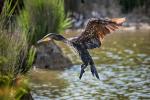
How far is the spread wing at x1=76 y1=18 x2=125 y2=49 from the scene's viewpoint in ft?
27.6

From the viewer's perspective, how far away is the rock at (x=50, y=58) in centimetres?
1384

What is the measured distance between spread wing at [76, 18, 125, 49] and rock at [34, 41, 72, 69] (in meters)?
5.07

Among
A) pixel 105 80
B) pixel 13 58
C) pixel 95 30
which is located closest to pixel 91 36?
pixel 95 30

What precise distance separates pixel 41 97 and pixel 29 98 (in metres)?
1.33

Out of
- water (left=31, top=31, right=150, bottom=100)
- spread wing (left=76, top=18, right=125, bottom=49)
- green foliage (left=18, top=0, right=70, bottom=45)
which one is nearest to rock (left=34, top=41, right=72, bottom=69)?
water (left=31, top=31, right=150, bottom=100)

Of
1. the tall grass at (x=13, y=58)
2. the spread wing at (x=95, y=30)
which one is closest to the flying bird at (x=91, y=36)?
the spread wing at (x=95, y=30)

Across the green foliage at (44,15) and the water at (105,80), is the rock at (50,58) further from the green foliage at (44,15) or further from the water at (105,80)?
the green foliage at (44,15)

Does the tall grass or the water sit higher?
the tall grass

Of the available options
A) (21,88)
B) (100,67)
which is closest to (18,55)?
(21,88)

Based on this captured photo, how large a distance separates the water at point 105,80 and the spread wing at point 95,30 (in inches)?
46.3

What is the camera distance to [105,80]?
11.3m

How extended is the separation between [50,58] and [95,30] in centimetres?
546

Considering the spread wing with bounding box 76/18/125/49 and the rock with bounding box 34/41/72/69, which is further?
the rock with bounding box 34/41/72/69

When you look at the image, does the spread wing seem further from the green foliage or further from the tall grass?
the green foliage
